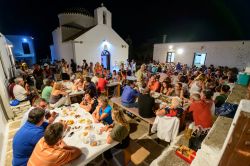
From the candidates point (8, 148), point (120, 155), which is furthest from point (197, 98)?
point (8, 148)

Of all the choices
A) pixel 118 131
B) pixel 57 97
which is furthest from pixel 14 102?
pixel 118 131

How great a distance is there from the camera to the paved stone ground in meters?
2.87

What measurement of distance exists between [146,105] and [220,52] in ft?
43.2

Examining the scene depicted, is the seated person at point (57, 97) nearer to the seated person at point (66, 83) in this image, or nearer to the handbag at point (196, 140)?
the seated person at point (66, 83)

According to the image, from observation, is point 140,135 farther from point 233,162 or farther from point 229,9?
point 229,9

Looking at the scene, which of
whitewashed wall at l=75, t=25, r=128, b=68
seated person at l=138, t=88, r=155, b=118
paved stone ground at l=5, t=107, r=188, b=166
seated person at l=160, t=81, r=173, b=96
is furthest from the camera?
whitewashed wall at l=75, t=25, r=128, b=68

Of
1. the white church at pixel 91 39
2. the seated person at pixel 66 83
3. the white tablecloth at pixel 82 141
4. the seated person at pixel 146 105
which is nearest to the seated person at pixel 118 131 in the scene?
the white tablecloth at pixel 82 141

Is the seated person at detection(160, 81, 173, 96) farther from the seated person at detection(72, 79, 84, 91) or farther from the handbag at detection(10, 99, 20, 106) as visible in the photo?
the handbag at detection(10, 99, 20, 106)

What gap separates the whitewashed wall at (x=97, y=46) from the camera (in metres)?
11.9

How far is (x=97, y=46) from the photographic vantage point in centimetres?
1281

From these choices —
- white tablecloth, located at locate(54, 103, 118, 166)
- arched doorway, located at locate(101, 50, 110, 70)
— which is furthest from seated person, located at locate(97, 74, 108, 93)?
arched doorway, located at locate(101, 50, 110, 70)

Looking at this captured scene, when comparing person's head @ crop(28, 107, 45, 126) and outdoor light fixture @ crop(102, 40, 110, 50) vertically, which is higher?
outdoor light fixture @ crop(102, 40, 110, 50)

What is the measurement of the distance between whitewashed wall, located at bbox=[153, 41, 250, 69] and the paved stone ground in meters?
12.6

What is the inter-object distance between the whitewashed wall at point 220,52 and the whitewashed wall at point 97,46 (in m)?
7.29
